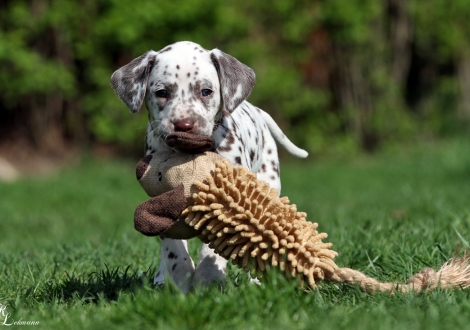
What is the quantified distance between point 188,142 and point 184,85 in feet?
1.88

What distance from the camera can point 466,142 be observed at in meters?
15.9

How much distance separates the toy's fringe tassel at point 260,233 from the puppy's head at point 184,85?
55 centimetres

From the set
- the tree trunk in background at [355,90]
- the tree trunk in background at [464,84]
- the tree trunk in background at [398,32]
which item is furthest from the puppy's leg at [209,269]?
the tree trunk in background at [464,84]

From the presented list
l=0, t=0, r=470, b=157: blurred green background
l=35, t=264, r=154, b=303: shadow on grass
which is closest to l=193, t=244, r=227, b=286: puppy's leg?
l=35, t=264, r=154, b=303: shadow on grass

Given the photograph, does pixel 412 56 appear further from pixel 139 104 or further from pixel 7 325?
pixel 7 325

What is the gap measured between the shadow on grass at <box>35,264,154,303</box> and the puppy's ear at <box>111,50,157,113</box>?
98cm

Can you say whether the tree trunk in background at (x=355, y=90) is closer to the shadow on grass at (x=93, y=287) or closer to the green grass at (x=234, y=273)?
the green grass at (x=234, y=273)

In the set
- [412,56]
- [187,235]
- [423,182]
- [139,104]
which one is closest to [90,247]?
[139,104]

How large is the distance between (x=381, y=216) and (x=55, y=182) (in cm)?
710

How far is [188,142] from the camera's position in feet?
12.4

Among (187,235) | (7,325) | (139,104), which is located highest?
(139,104)

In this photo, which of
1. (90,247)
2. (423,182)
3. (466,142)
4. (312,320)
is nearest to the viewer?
(312,320)

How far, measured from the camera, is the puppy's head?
4148 mm

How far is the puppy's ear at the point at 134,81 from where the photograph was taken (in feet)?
14.3
